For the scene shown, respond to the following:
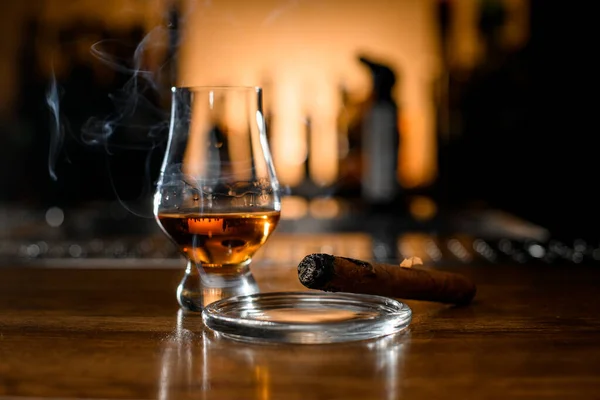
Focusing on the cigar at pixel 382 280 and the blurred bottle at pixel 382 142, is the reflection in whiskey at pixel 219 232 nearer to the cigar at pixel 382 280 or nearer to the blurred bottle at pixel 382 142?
the cigar at pixel 382 280

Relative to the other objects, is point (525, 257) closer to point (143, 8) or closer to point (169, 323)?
point (169, 323)

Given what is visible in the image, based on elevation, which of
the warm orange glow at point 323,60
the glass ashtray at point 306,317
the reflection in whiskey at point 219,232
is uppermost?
the warm orange glow at point 323,60

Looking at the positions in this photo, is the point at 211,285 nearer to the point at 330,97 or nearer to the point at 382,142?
the point at 382,142

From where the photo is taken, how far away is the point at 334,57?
10.0 ft

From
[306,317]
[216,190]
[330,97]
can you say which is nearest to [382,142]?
[330,97]

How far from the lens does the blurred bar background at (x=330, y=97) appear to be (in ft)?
9.25

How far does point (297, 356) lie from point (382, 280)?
17cm

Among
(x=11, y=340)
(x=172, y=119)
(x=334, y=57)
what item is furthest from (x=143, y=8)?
(x=11, y=340)

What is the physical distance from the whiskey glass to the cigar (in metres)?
0.13

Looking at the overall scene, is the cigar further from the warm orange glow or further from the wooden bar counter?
the warm orange glow

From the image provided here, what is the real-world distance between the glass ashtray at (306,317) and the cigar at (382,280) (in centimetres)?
2

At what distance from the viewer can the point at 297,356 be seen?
577mm

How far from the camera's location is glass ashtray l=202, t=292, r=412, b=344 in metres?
0.61

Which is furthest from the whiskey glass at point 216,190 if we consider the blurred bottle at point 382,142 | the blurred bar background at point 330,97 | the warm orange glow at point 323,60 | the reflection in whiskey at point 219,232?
the warm orange glow at point 323,60
